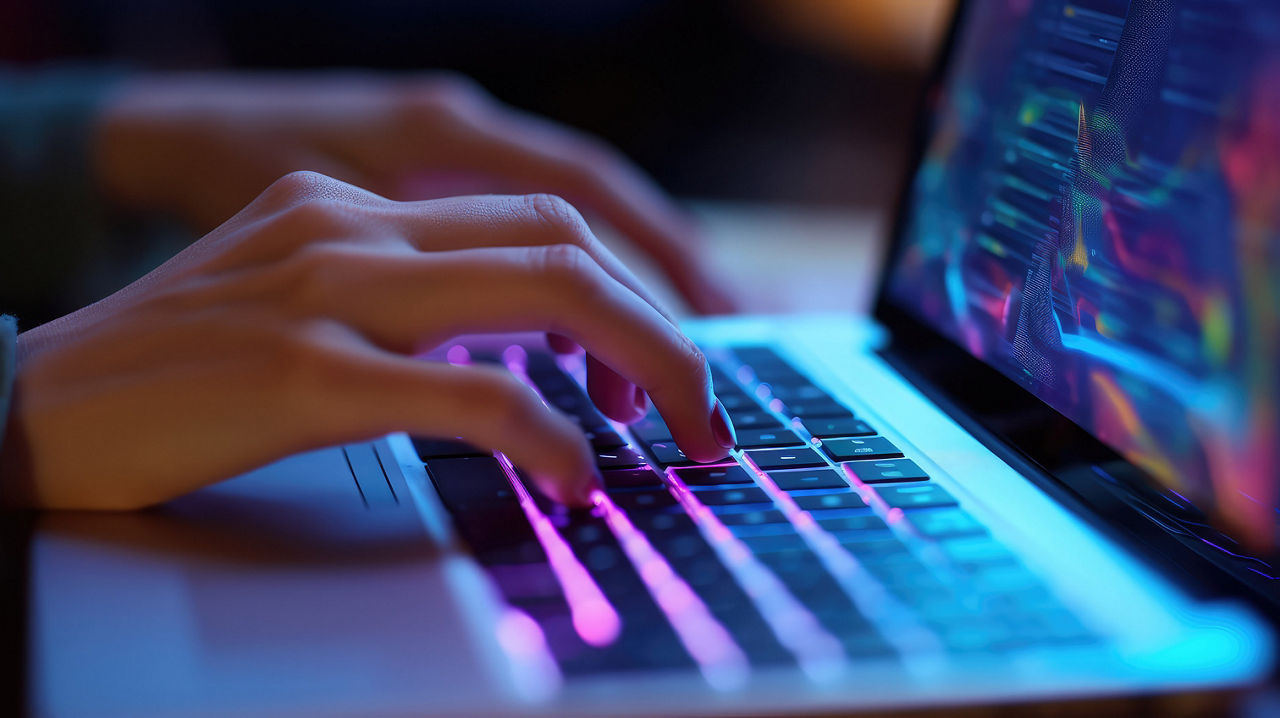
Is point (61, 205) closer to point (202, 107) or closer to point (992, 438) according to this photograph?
point (202, 107)

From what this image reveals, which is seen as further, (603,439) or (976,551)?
(603,439)

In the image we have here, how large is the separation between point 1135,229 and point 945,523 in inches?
6.1

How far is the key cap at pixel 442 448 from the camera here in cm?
47

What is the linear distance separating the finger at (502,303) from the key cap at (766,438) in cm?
8

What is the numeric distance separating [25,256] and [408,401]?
25.2 inches

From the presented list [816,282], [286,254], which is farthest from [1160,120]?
[816,282]

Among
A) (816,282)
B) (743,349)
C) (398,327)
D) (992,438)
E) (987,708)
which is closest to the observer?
(987,708)

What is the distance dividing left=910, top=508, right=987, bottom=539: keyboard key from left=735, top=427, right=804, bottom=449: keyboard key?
9cm

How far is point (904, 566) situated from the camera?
0.37 m

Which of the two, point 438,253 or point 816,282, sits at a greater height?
point 438,253

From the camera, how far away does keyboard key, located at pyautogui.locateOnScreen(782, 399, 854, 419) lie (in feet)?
1.74

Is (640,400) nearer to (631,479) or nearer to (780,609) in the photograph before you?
(631,479)

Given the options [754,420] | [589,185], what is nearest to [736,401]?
[754,420]

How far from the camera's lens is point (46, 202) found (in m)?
0.84
